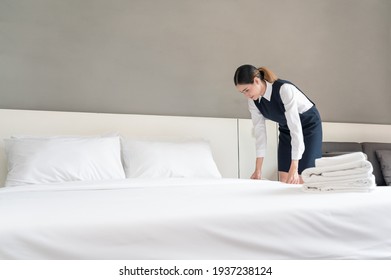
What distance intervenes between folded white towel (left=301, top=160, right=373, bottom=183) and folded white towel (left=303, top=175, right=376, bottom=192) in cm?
2

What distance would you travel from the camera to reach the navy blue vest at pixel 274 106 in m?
2.67

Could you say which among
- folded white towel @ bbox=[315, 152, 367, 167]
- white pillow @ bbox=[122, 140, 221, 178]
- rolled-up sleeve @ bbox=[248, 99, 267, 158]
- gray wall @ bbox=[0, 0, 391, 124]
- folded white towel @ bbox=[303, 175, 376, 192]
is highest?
gray wall @ bbox=[0, 0, 391, 124]

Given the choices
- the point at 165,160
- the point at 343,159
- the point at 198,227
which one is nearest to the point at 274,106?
the point at 165,160

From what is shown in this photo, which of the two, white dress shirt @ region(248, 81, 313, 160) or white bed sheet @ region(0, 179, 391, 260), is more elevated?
white dress shirt @ region(248, 81, 313, 160)

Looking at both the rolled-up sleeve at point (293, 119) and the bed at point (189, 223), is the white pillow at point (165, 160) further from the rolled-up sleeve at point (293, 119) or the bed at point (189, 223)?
the rolled-up sleeve at point (293, 119)

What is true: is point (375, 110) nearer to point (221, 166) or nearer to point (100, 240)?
point (221, 166)

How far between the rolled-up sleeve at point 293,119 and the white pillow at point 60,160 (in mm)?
1126

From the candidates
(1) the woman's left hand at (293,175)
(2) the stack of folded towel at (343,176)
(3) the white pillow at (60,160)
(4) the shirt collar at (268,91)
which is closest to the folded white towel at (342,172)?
(2) the stack of folded towel at (343,176)

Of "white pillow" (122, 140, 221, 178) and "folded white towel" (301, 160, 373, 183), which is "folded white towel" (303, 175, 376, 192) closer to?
"folded white towel" (301, 160, 373, 183)

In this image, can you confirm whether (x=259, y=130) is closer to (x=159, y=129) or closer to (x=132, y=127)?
(x=159, y=129)

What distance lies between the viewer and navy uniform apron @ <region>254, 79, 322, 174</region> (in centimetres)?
268

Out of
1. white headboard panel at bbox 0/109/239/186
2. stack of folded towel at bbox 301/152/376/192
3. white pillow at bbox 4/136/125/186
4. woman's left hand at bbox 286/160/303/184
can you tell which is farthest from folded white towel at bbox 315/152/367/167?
white headboard panel at bbox 0/109/239/186
